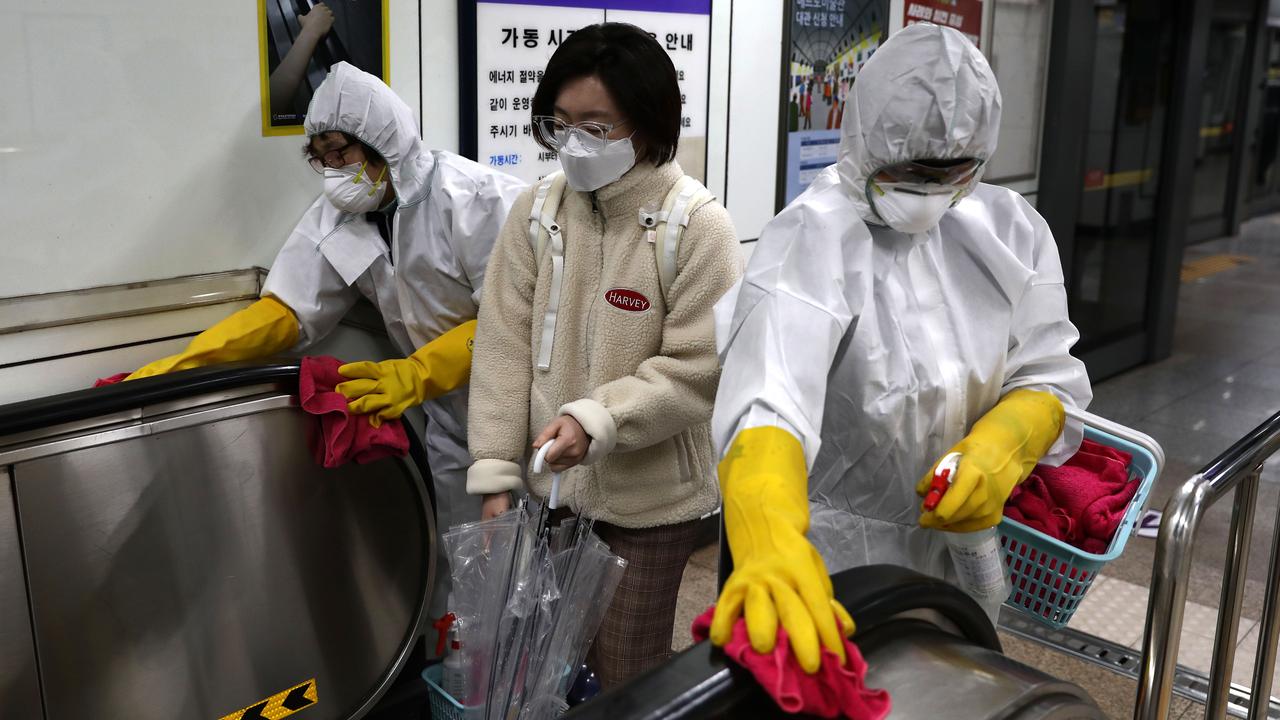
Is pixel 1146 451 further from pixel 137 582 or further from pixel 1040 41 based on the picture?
pixel 1040 41

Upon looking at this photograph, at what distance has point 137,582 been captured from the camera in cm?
197

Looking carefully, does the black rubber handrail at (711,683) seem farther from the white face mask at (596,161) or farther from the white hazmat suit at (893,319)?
the white face mask at (596,161)

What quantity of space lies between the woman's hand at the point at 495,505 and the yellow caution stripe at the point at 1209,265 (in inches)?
321

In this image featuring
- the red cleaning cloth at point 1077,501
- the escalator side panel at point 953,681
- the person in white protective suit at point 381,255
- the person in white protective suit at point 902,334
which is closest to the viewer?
the escalator side panel at point 953,681

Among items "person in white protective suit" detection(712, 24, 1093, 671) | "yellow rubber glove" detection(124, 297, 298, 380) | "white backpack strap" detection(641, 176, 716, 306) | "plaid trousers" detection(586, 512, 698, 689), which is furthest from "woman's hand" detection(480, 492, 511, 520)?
"yellow rubber glove" detection(124, 297, 298, 380)

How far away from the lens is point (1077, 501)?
1624 millimetres

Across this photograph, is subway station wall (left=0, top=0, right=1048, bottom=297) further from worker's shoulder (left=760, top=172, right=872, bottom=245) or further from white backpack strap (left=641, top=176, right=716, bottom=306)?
worker's shoulder (left=760, top=172, right=872, bottom=245)

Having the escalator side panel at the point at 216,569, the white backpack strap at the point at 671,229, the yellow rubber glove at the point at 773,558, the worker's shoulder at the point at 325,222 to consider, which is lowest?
the escalator side panel at the point at 216,569

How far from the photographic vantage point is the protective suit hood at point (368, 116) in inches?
85.8

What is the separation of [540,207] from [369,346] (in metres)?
0.86

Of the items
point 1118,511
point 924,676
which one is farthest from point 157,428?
point 1118,511

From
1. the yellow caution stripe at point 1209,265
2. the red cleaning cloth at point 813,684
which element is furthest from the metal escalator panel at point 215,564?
the yellow caution stripe at point 1209,265

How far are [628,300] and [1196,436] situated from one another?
3.91 metres

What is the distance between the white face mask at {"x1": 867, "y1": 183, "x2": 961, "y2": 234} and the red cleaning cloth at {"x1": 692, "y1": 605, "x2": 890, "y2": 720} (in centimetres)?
69
